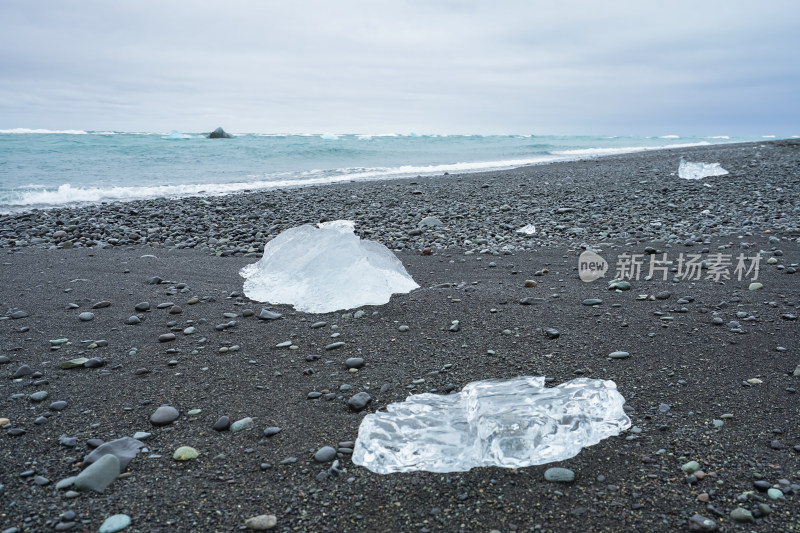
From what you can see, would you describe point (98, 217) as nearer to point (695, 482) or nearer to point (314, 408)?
point (314, 408)

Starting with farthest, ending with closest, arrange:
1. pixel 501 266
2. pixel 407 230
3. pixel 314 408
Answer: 1. pixel 407 230
2. pixel 501 266
3. pixel 314 408

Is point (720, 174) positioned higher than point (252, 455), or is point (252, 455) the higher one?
point (720, 174)

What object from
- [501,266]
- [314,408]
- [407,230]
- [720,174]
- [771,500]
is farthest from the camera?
[720,174]

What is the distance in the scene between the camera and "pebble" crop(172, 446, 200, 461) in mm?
2113

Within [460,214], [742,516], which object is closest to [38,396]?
[742,516]

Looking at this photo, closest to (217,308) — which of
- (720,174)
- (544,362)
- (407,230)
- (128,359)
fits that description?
(128,359)

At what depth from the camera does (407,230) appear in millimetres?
6738

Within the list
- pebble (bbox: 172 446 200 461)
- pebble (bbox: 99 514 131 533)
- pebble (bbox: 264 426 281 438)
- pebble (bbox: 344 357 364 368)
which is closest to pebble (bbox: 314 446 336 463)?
pebble (bbox: 264 426 281 438)

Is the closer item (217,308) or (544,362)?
(544,362)

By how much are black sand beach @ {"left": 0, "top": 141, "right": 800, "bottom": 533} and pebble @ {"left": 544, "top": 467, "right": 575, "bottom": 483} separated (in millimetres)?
33

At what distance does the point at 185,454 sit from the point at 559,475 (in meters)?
1.46

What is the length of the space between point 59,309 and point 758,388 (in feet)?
14.8

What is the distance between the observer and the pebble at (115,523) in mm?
1715

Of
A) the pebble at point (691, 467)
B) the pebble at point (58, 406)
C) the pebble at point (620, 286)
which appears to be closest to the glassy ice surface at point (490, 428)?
the pebble at point (691, 467)
